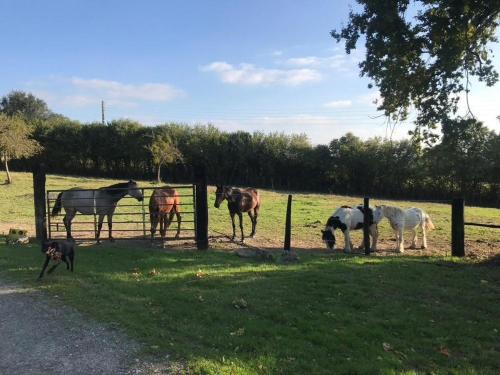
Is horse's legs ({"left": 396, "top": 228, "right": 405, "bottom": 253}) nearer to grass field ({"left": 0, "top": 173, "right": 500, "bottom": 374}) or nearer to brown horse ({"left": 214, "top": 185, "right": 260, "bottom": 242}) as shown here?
grass field ({"left": 0, "top": 173, "right": 500, "bottom": 374})

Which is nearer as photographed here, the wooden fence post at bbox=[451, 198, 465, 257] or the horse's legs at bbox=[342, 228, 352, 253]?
the wooden fence post at bbox=[451, 198, 465, 257]

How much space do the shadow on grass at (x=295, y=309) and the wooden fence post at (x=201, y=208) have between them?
66.8 inches

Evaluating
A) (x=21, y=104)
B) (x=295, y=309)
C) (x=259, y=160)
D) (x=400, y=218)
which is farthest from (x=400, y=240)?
(x=21, y=104)

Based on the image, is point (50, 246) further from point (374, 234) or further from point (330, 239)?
point (374, 234)

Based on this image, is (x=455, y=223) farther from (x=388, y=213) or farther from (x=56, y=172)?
(x=56, y=172)

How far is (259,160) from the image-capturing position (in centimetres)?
4494

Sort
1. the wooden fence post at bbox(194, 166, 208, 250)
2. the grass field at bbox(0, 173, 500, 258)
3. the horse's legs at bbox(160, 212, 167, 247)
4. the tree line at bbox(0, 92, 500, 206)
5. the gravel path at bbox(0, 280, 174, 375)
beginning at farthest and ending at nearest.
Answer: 1. the tree line at bbox(0, 92, 500, 206)
2. the grass field at bbox(0, 173, 500, 258)
3. the horse's legs at bbox(160, 212, 167, 247)
4. the wooden fence post at bbox(194, 166, 208, 250)
5. the gravel path at bbox(0, 280, 174, 375)

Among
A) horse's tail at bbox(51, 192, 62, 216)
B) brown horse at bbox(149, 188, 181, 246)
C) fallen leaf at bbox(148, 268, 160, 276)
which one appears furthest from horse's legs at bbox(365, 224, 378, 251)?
horse's tail at bbox(51, 192, 62, 216)

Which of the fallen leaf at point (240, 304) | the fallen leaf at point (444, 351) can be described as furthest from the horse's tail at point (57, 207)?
the fallen leaf at point (444, 351)

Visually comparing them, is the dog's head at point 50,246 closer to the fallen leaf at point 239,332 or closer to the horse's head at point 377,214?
the fallen leaf at point 239,332

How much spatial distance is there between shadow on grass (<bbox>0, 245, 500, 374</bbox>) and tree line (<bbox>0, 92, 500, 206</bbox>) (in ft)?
91.4

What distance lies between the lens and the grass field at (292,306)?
493 centimetres

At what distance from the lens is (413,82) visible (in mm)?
11703

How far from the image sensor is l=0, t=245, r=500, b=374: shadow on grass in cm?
495
